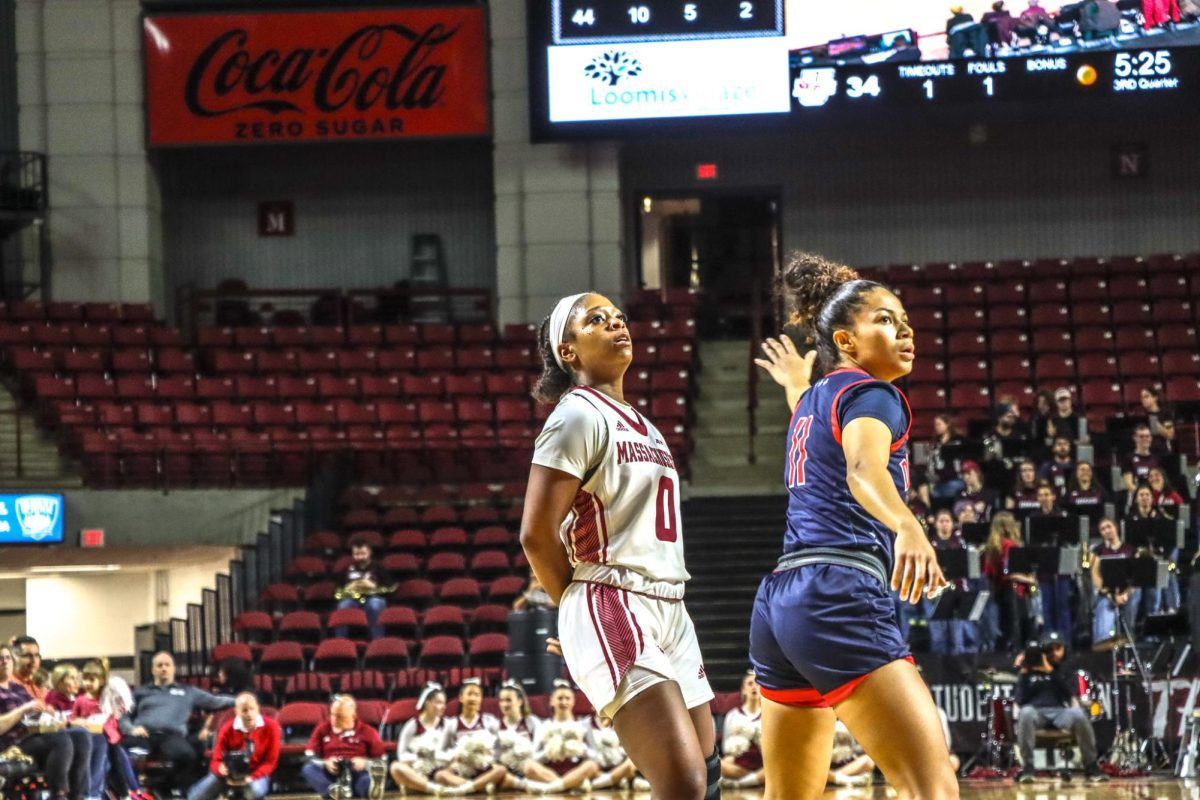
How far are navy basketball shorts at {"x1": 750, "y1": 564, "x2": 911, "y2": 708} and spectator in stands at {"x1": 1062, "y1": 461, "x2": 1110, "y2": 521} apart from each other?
1091 centimetres

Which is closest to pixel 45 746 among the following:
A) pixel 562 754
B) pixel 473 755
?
pixel 473 755

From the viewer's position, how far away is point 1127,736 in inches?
512

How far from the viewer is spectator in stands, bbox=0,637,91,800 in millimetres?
12047

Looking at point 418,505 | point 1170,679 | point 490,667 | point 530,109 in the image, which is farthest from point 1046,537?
point 530,109

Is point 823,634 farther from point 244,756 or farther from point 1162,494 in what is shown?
point 1162,494

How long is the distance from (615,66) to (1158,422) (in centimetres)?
726

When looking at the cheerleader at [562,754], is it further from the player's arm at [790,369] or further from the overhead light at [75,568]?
the overhead light at [75,568]

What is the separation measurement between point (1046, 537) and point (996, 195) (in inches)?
386

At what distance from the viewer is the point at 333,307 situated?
897 inches

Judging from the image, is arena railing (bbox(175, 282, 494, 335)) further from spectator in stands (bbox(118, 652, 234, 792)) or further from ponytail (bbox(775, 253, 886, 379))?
ponytail (bbox(775, 253, 886, 379))

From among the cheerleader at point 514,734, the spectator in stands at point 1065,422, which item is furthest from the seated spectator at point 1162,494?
the cheerleader at point 514,734

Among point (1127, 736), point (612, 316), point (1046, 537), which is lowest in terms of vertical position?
point (1127, 736)

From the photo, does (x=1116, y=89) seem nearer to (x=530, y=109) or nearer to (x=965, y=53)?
(x=965, y=53)

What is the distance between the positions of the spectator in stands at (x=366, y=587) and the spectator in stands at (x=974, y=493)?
5.17m
